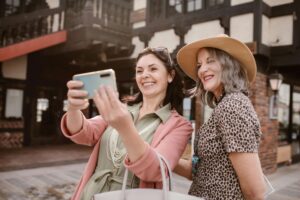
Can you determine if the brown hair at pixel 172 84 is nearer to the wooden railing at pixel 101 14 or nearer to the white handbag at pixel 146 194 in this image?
the white handbag at pixel 146 194

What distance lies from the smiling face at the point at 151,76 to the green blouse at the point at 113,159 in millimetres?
107

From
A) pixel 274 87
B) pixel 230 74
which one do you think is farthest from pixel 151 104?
pixel 274 87

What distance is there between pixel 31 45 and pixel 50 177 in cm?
415

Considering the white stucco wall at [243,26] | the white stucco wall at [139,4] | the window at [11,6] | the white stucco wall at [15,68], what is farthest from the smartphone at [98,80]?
the window at [11,6]

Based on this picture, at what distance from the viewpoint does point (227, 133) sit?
1355 mm

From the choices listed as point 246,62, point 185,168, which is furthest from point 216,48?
point 185,168

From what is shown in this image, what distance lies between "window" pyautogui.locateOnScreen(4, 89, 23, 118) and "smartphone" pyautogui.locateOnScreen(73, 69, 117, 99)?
32.1 ft

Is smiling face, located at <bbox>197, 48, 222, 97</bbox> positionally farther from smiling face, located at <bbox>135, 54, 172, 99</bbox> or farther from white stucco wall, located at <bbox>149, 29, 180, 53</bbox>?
white stucco wall, located at <bbox>149, 29, 180, 53</bbox>

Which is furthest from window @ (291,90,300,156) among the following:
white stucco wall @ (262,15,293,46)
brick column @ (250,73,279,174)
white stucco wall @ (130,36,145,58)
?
white stucco wall @ (130,36,145,58)

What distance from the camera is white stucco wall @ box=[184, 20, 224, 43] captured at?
7.39m

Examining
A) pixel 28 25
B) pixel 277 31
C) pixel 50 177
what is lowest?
pixel 50 177

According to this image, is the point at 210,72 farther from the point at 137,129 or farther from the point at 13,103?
the point at 13,103

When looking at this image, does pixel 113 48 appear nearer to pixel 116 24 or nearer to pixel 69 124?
pixel 116 24

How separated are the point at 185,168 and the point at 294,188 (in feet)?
19.3
